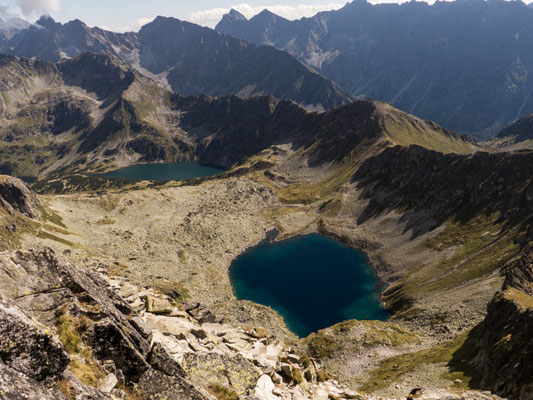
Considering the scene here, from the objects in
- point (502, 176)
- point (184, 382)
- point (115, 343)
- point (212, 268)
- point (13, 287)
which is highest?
point (502, 176)

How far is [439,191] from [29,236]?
184m

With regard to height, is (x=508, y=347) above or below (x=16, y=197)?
above

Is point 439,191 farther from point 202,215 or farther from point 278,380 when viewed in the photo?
point 278,380

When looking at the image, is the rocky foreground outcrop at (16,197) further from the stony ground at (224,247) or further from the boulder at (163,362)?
the boulder at (163,362)

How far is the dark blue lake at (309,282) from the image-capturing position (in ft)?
355

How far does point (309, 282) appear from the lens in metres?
132

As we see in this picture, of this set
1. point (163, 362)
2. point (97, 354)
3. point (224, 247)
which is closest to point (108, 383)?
point (97, 354)

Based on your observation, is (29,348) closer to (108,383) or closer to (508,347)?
(108,383)

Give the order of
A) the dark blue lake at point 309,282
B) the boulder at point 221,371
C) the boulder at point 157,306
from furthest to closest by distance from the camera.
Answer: the dark blue lake at point 309,282
the boulder at point 157,306
the boulder at point 221,371

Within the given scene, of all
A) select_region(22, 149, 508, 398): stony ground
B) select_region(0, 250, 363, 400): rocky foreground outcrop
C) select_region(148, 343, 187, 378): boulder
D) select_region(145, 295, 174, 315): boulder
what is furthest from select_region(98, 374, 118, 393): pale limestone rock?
select_region(22, 149, 508, 398): stony ground

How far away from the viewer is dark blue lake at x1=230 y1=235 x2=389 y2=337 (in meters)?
108

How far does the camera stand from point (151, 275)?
11612 cm

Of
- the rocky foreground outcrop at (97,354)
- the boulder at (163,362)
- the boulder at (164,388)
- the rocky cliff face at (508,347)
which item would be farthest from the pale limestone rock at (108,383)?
the rocky cliff face at (508,347)

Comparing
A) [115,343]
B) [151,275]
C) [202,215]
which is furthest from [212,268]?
[115,343]
